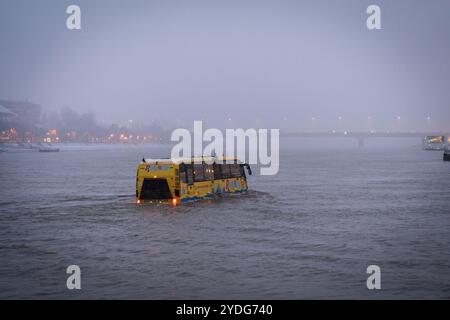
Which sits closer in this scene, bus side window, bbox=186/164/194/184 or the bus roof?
the bus roof

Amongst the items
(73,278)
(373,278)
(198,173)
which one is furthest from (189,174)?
(373,278)

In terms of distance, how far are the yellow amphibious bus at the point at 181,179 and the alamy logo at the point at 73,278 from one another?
15.1 m

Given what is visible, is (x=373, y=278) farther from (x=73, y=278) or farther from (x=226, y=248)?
(x=73, y=278)

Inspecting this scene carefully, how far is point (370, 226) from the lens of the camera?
1098 inches

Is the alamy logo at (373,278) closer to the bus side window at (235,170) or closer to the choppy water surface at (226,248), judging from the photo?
the choppy water surface at (226,248)

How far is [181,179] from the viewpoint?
34469 millimetres

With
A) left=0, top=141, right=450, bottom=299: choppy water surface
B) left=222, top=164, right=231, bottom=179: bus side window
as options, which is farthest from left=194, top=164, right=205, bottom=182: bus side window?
left=222, top=164, right=231, bottom=179: bus side window

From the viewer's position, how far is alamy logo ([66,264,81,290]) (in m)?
16.1

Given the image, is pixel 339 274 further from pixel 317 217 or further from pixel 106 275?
pixel 317 217

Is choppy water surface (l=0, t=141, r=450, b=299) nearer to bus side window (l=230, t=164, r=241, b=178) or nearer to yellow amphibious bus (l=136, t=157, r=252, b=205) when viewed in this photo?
yellow amphibious bus (l=136, t=157, r=252, b=205)

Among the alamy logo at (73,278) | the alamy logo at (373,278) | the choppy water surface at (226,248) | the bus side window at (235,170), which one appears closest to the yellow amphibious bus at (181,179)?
the choppy water surface at (226,248)

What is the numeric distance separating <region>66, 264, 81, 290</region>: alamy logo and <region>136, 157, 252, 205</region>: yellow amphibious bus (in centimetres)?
1506
